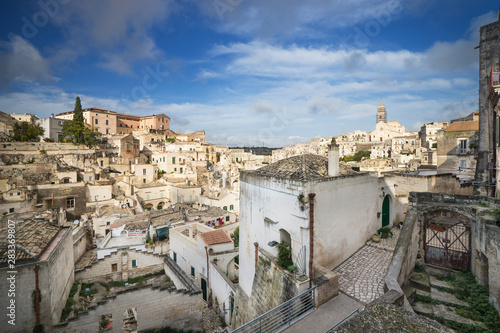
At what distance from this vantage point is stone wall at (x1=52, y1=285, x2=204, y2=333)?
9.88m

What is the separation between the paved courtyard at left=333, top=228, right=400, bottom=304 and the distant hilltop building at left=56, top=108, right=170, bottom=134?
71546 millimetres

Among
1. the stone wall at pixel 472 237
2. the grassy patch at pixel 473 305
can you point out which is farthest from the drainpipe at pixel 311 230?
the grassy patch at pixel 473 305

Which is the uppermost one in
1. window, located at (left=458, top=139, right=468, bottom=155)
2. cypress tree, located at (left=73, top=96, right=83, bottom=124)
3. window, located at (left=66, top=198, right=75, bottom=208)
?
cypress tree, located at (left=73, top=96, right=83, bottom=124)

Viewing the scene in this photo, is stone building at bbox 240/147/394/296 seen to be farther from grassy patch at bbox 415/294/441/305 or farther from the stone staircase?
grassy patch at bbox 415/294/441/305

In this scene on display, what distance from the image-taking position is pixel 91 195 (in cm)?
3281

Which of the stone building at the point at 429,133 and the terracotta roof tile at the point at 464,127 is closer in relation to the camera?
the terracotta roof tile at the point at 464,127

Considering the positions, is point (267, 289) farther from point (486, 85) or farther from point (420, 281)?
point (486, 85)

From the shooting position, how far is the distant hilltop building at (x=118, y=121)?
63.4 m

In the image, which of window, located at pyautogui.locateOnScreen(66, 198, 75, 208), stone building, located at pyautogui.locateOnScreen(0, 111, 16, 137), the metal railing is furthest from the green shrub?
stone building, located at pyautogui.locateOnScreen(0, 111, 16, 137)

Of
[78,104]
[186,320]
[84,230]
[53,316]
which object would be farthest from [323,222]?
[78,104]

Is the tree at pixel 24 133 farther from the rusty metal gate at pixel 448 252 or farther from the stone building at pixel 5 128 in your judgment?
the rusty metal gate at pixel 448 252

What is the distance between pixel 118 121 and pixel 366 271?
254ft

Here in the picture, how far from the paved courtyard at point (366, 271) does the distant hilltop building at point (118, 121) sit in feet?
235

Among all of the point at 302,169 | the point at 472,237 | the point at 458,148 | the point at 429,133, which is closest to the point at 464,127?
the point at 458,148
